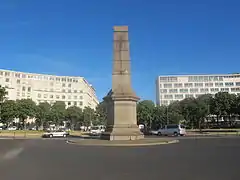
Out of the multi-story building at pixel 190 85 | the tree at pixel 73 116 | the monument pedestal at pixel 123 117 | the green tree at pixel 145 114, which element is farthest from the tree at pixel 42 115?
the multi-story building at pixel 190 85

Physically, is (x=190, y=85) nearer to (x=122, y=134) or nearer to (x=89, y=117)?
(x=89, y=117)

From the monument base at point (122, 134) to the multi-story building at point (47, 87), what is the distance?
143 m

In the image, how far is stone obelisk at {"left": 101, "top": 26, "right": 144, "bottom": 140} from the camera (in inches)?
1091

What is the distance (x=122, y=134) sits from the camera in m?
27.3

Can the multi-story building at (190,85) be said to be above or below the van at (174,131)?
above

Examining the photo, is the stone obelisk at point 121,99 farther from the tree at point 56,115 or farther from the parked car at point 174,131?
the tree at point 56,115

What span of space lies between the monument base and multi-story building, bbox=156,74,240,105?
158039mm

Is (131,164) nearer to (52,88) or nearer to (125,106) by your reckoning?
(125,106)

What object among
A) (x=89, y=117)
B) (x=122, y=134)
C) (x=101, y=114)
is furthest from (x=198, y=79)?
(x=122, y=134)

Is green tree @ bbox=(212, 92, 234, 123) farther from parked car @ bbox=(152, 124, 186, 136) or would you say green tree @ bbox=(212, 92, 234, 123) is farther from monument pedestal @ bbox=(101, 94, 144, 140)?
monument pedestal @ bbox=(101, 94, 144, 140)

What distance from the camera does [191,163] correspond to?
1224 cm

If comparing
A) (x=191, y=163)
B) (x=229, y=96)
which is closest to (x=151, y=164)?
(x=191, y=163)

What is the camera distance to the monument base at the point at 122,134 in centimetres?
2719

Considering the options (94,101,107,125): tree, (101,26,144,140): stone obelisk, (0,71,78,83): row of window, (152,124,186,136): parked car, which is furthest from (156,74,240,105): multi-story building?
(101,26,144,140): stone obelisk
